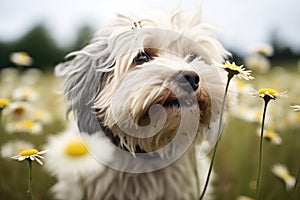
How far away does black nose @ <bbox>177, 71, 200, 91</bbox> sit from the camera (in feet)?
6.54

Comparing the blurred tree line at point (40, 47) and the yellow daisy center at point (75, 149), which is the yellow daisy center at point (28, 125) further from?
the blurred tree line at point (40, 47)

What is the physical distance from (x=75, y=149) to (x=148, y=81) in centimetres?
47

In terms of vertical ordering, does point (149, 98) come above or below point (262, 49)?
below

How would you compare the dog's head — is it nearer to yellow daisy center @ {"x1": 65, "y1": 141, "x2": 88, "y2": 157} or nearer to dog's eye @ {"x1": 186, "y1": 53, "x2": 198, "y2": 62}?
dog's eye @ {"x1": 186, "y1": 53, "x2": 198, "y2": 62}

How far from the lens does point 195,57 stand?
Answer: 2.32 metres

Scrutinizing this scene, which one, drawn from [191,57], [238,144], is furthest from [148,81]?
[238,144]

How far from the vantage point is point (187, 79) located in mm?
1998

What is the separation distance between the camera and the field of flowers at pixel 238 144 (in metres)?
2.88

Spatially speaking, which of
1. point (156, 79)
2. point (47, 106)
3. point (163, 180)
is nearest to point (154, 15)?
point (156, 79)

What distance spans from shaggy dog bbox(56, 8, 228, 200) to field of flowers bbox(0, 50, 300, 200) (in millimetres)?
298

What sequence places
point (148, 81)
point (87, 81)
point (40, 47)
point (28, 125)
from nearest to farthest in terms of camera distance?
1. point (148, 81)
2. point (87, 81)
3. point (28, 125)
4. point (40, 47)

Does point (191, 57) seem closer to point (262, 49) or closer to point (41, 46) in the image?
point (262, 49)

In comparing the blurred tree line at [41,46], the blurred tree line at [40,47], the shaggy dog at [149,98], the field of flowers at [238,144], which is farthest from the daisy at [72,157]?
the blurred tree line at [41,46]

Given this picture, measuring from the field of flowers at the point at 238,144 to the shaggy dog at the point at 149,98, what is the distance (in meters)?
0.30
